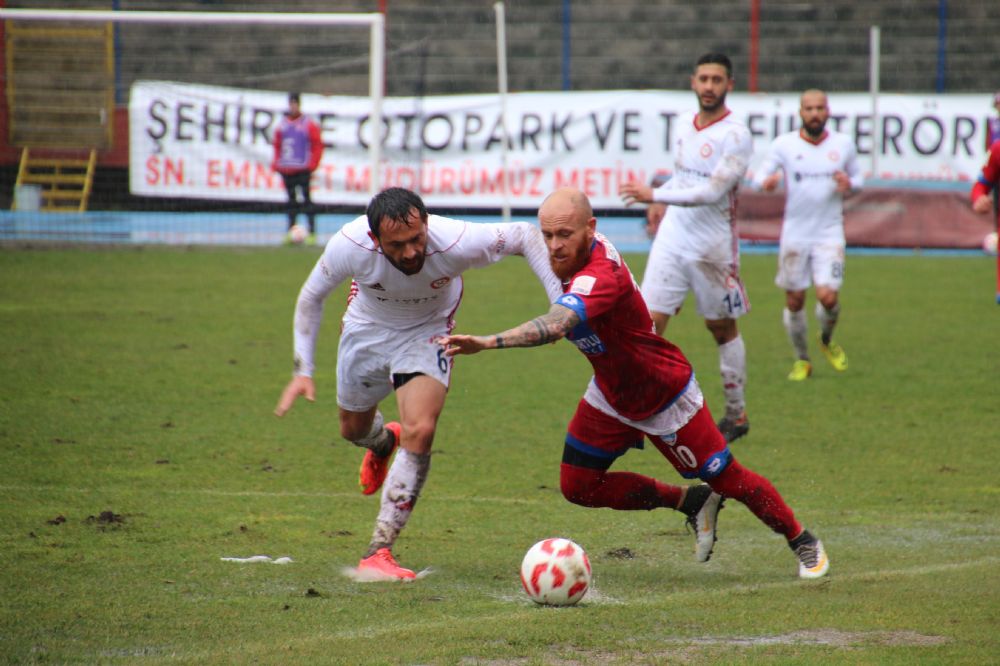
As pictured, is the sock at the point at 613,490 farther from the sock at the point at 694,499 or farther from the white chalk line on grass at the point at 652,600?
the white chalk line on grass at the point at 652,600

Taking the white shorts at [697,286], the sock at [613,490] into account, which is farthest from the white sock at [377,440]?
the white shorts at [697,286]

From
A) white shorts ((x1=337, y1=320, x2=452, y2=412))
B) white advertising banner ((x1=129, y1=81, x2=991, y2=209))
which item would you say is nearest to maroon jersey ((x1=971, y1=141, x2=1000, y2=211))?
white shorts ((x1=337, y1=320, x2=452, y2=412))

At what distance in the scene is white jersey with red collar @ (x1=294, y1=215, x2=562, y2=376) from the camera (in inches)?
226

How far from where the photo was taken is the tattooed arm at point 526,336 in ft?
15.3

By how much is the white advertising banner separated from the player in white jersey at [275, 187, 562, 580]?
568 inches

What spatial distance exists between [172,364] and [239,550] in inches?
209

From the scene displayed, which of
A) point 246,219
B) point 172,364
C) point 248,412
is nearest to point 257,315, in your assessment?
point 172,364

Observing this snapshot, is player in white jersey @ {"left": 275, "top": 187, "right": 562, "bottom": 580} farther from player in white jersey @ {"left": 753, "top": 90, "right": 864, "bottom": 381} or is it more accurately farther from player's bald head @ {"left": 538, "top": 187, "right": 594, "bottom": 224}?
player in white jersey @ {"left": 753, "top": 90, "right": 864, "bottom": 381}

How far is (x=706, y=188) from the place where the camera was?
8406 mm

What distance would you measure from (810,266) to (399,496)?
239 inches

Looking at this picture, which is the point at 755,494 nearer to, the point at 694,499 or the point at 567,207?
the point at 694,499

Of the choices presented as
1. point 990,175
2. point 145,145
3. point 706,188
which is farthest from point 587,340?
point 145,145

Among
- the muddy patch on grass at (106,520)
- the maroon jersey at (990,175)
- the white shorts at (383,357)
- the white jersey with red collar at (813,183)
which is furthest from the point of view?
the white jersey with red collar at (813,183)

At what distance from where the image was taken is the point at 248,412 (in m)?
9.09
